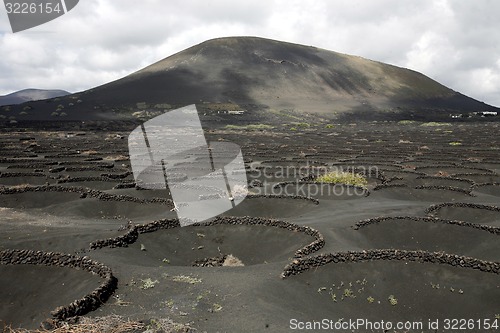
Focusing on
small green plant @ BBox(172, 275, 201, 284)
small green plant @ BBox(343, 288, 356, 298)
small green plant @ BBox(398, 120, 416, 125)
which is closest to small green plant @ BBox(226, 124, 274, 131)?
small green plant @ BBox(398, 120, 416, 125)

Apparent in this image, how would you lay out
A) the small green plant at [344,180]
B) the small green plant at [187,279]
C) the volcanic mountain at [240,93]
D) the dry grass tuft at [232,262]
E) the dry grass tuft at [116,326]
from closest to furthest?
the dry grass tuft at [116,326]
the small green plant at [187,279]
the dry grass tuft at [232,262]
the small green plant at [344,180]
the volcanic mountain at [240,93]

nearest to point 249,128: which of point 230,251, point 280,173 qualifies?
point 280,173

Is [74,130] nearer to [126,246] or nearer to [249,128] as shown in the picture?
[249,128]

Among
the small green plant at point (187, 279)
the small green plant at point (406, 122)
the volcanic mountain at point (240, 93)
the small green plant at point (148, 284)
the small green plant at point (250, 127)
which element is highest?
the volcanic mountain at point (240, 93)

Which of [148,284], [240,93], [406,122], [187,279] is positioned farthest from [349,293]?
[240,93]

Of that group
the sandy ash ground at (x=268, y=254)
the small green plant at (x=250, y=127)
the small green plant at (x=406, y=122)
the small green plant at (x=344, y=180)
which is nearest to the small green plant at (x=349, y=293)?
the sandy ash ground at (x=268, y=254)

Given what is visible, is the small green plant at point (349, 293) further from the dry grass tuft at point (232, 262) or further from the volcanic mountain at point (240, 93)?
the volcanic mountain at point (240, 93)

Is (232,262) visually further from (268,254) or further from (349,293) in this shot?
(349,293)
